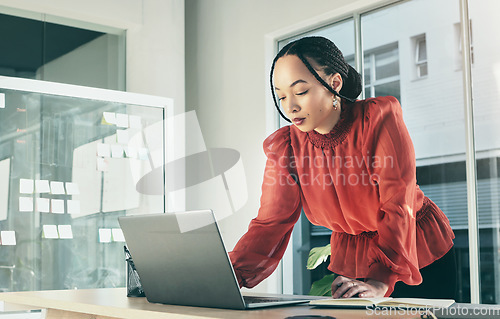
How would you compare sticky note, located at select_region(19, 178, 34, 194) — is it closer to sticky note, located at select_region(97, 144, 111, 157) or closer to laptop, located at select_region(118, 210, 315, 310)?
sticky note, located at select_region(97, 144, 111, 157)

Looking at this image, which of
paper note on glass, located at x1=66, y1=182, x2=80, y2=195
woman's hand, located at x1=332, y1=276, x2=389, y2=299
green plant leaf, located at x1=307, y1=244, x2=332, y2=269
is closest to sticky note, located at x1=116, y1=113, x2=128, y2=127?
paper note on glass, located at x1=66, y1=182, x2=80, y2=195

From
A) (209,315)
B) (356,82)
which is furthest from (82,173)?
(209,315)

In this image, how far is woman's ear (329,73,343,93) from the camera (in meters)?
1.94

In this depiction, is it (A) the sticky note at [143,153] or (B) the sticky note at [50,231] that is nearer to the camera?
(B) the sticky note at [50,231]

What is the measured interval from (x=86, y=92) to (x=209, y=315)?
3414mm

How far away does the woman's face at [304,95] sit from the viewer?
6.28ft

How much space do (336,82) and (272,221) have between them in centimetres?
48

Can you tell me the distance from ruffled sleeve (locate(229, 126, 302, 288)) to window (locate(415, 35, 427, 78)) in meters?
1.97

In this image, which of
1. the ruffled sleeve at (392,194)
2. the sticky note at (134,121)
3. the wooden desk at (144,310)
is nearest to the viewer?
the wooden desk at (144,310)

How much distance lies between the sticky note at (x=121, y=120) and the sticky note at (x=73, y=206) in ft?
2.05

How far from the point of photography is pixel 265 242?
1798mm

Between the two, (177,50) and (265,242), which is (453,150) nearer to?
(265,242)

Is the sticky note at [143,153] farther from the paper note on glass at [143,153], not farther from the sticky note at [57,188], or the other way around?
the sticky note at [57,188]

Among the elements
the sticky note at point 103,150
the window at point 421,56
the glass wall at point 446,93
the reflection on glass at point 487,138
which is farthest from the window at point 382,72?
the sticky note at point 103,150
